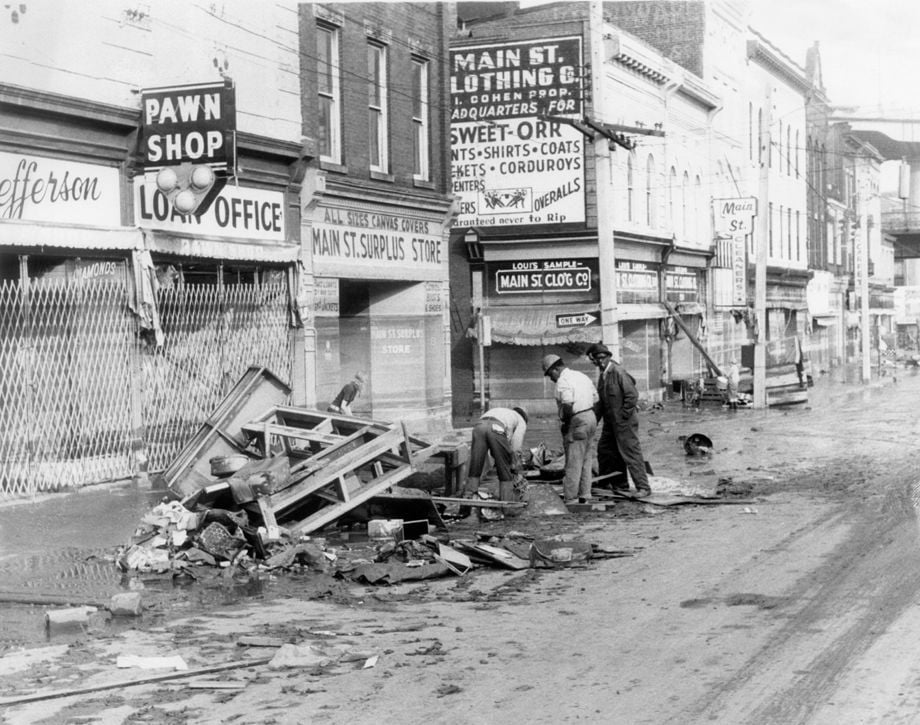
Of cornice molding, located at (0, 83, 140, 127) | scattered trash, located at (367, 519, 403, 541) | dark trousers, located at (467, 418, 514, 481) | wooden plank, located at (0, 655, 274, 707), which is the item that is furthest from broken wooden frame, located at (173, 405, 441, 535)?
cornice molding, located at (0, 83, 140, 127)

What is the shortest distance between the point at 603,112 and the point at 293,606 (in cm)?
2618

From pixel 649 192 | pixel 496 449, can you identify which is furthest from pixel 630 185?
pixel 496 449

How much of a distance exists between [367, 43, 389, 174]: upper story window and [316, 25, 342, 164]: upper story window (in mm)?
1136

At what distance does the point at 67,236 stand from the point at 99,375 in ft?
5.89

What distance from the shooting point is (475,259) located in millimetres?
34125

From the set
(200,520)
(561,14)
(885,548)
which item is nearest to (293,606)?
(200,520)

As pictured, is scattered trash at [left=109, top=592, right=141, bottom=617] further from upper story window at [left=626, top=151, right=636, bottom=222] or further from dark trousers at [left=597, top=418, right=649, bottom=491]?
upper story window at [left=626, top=151, right=636, bottom=222]

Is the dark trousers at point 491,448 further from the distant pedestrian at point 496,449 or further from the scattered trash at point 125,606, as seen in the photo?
the scattered trash at point 125,606

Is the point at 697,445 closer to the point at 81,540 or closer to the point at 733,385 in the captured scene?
the point at 81,540

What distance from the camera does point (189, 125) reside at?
15820 millimetres

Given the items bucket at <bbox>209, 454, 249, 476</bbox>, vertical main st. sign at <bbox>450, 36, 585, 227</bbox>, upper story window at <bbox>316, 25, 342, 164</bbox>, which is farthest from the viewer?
vertical main st. sign at <bbox>450, 36, 585, 227</bbox>

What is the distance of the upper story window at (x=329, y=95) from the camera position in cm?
2098

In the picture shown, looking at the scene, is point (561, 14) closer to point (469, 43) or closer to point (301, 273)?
point (469, 43)

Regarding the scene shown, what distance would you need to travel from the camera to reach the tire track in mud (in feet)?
21.3
